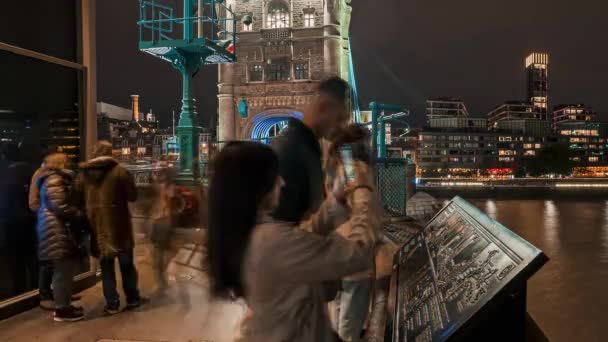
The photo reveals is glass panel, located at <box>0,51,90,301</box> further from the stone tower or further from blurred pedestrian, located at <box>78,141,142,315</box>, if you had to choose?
the stone tower

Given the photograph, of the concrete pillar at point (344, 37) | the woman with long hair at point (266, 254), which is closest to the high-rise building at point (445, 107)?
the concrete pillar at point (344, 37)

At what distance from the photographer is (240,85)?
3975 cm

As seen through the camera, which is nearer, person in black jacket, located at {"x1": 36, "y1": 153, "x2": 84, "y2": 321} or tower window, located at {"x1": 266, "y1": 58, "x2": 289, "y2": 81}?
person in black jacket, located at {"x1": 36, "y1": 153, "x2": 84, "y2": 321}

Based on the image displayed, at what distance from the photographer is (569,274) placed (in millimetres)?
6121

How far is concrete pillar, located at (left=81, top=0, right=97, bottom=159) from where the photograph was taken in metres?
6.15

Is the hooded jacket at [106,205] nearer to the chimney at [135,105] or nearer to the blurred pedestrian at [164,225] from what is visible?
the blurred pedestrian at [164,225]

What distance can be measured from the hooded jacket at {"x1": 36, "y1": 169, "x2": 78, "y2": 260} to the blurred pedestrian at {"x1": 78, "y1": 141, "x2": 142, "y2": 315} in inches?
9.9

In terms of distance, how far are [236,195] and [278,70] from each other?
39.1 m

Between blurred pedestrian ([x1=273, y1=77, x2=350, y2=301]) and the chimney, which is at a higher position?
the chimney

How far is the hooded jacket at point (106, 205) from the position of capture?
5.00 meters

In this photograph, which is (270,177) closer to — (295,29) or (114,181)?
(114,181)

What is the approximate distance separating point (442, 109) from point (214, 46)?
18601cm

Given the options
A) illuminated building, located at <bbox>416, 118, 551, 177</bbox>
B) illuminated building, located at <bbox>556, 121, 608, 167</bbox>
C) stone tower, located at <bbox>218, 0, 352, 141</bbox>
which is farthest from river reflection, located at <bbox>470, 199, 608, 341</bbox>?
illuminated building, located at <bbox>556, 121, 608, 167</bbox>

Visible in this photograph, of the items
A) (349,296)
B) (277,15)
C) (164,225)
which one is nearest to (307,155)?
(349,296)
